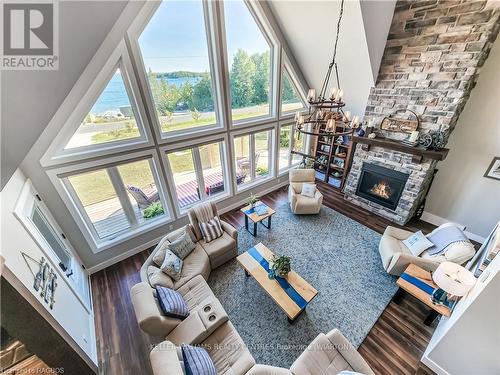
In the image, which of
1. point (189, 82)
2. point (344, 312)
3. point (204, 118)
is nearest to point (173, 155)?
point (204, 118)

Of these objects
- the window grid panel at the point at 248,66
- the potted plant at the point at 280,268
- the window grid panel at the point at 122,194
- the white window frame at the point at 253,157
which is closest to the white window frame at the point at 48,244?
the window grid panel at the point at 122,194

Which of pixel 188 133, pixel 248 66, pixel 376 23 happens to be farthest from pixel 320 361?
pixel 248 66

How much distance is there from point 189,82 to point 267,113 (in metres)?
2.34

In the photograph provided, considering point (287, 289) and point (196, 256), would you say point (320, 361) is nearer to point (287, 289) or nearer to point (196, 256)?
point (287, 289)

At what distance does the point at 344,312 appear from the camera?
323 cm

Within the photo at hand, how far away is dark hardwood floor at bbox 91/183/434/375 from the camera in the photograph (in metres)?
2.67

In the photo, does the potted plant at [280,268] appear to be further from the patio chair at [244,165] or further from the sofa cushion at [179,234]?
the patio chair at [244,165]

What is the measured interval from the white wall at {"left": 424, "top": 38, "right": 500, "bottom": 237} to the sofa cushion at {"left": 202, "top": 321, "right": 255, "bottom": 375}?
5.49m

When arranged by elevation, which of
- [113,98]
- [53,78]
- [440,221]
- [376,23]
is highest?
[376,23]

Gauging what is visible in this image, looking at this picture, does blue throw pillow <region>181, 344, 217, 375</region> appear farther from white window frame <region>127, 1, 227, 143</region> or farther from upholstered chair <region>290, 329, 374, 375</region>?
white window frame <region>127, 1, 227, 143</region>

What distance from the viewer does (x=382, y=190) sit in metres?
5.27

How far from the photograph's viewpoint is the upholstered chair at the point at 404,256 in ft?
9.96

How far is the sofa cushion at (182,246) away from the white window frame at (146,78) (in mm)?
1981

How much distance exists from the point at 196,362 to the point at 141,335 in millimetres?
1615
